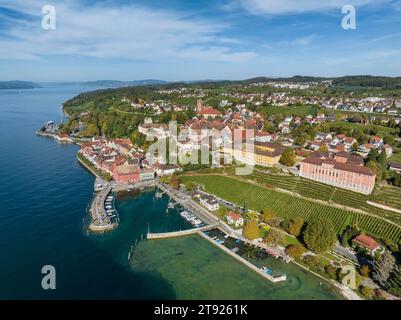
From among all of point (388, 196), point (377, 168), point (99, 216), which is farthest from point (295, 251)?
point (99, 216)

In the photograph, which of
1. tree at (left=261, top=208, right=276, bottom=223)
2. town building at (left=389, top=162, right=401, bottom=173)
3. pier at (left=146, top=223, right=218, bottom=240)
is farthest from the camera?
town building at (left=389, top=162, right=401, bottom=173)

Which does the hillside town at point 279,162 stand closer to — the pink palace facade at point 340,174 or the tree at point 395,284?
the pink palace facade at point 340,174

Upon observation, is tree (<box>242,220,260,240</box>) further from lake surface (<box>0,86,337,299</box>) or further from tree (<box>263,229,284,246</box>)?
lake surface (<box>0,86,337,299</box>)

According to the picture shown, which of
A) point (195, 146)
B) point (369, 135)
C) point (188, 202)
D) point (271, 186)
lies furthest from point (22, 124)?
point (369, 135)

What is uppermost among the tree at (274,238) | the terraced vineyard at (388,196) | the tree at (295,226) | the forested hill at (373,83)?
the forested hill at (373,83)

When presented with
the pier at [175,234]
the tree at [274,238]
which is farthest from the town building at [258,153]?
the pier at [175,234]

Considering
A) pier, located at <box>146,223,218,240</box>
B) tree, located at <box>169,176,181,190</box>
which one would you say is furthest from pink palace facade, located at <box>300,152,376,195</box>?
tree, located at <box>169,176,181,190</box>

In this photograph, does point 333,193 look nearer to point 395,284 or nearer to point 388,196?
point 388,196
